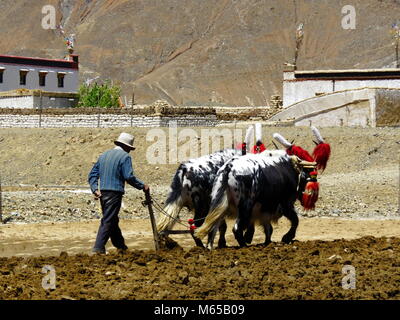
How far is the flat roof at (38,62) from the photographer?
68.3 meters

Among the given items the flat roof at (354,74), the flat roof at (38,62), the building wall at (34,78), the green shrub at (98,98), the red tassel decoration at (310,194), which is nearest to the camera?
the red tassel decoration at (310,194)

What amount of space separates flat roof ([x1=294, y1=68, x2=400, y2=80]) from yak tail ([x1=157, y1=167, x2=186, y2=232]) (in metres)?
40.1

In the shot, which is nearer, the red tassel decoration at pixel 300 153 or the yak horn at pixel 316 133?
the red tassel decoration at pixel 300 153

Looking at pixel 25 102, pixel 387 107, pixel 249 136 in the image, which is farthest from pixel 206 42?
pixel 249 136

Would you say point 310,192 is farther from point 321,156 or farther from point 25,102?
point 25,102

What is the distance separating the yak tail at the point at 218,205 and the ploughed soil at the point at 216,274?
0.40 metres

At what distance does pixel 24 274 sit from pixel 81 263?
1.11m

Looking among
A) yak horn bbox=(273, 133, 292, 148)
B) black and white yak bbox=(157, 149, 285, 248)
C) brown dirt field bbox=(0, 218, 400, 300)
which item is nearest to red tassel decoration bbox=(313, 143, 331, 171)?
yak horn bbox=(273, 133, 292, 148)

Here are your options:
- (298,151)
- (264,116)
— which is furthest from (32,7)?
(298,151)

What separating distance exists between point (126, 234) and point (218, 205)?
21.9ft

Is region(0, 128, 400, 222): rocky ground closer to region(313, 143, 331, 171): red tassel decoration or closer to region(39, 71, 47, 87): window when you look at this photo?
region(313, 143, 331, 171): red tassel decoration

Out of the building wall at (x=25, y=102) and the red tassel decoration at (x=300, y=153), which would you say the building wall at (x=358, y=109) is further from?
the red tassel decoration at (x=300, y=153)

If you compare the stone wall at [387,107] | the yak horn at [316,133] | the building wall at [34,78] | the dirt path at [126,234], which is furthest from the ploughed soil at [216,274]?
the building wall at [34,78]

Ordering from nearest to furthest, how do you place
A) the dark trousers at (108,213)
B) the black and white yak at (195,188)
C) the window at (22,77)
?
the dark trousers at (108,213)
the black and white yak at (195,188)
the window at (22,77)
